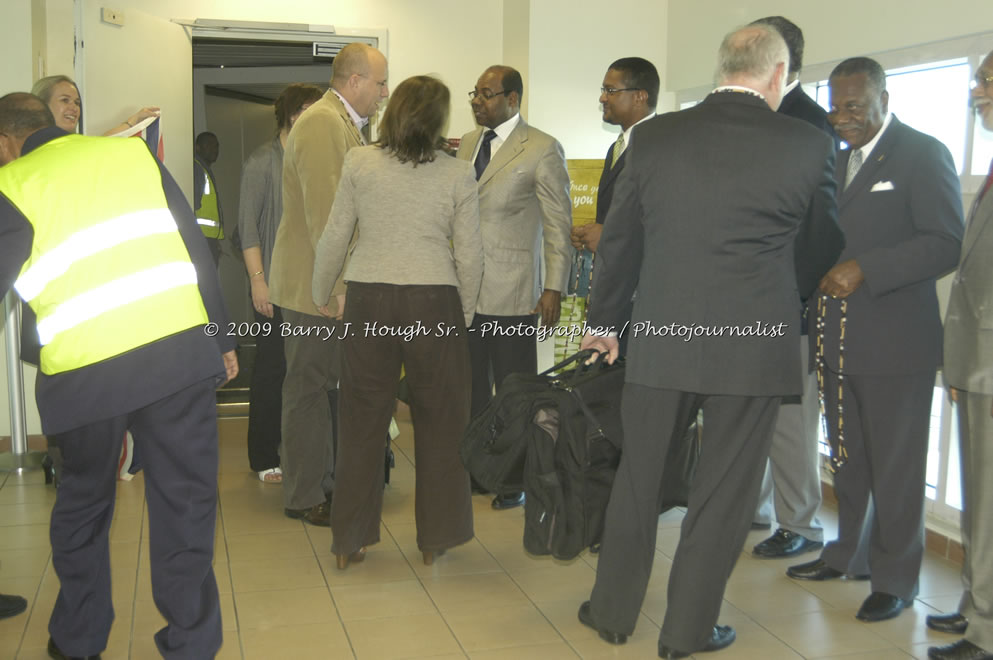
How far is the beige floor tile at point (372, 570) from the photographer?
3.25 m

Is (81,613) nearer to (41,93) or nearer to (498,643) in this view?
(498,643)

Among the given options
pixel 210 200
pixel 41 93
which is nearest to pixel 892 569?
pixel 41 93

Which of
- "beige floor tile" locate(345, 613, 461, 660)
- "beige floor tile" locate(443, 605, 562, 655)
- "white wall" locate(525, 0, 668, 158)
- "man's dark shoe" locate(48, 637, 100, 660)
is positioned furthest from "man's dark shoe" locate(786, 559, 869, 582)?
"white wall" locate(525, 0, 668, 158)

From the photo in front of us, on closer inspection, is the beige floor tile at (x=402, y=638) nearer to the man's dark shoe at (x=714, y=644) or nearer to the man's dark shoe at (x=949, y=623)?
the man's dark shoe at (x=714, y=644)

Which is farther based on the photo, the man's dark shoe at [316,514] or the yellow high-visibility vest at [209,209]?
the yellow high-visibility vest at [209,209]

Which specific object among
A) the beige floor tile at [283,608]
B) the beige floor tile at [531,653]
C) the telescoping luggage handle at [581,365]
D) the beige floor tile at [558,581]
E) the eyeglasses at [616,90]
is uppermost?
the eyeglasses at [616,90]

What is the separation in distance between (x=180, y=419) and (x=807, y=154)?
1673mm

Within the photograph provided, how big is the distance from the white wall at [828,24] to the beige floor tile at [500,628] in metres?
2.51

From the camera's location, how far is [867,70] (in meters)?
2.97

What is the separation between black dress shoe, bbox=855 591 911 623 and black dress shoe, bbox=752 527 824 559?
0.52 meters

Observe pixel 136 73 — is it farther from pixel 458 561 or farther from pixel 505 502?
pixel 458 561

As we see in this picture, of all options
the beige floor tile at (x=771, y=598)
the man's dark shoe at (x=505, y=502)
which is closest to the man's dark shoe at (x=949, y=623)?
the beige floor tile at (x=771, y=598)

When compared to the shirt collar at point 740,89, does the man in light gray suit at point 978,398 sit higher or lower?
lower

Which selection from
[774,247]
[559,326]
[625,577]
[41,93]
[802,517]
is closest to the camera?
[774,247]
